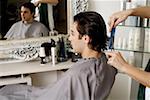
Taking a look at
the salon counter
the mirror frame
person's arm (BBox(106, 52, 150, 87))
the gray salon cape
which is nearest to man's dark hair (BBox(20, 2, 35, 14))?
the mirror frame

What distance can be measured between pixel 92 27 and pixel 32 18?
82 centimetres

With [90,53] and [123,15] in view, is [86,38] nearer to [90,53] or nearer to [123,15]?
[90,53]

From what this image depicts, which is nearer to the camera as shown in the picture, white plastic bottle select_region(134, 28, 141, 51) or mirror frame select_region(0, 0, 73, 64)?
white plastic bottle select_region(134, 28, 141, 51)

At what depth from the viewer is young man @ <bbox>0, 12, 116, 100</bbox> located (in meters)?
1.44

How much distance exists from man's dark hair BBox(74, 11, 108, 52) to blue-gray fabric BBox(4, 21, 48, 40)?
2.39ft

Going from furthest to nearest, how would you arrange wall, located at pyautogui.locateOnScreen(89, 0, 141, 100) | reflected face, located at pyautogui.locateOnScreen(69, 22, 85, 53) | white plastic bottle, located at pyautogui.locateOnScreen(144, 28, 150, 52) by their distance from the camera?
wall, located at pyautogui.locateOnScreen(89, 0, 141, 100) < white plastic bottle, located at pyautogui.locateOnScreen(144, 28, 150, 52) < reflected face, located at pyautogui.locateOnScreen(69, 22, 85, 53)

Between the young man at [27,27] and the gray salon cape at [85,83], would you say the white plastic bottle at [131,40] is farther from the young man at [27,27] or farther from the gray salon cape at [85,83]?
the young man at [27,27]

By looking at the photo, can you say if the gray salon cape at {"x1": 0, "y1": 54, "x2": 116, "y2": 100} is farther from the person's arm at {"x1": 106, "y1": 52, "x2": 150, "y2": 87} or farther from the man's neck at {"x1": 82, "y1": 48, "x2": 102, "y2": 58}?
the person's arm at {"x1": 106, "y1": 52, "x2": 150, "y2": 87}

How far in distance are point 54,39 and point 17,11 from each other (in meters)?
0.39

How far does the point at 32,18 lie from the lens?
2.15m

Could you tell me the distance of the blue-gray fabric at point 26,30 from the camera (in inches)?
83.7

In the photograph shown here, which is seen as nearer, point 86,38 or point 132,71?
point 132,71

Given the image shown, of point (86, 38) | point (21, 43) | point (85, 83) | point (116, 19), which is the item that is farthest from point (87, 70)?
point (21, 43)

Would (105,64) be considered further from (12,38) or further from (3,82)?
(12,38)
